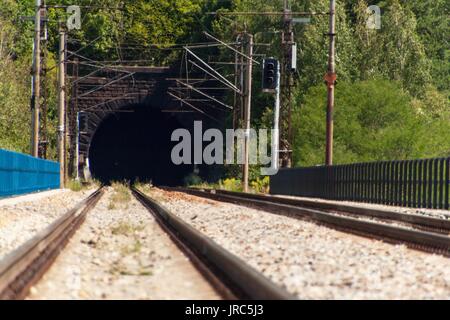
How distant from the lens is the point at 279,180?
46.8m

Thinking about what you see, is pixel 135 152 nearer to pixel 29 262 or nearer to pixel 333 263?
pixel 333 263

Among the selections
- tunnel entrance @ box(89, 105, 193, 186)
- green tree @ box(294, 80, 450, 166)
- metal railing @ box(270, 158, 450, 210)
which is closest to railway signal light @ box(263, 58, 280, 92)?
metal railing @ box(270, 158, 450, 210)

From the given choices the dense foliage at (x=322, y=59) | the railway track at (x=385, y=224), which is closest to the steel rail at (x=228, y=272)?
the railway track at (x=385, y=224)

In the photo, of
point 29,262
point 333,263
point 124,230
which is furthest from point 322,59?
point 29,262

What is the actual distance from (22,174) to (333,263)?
2496 centimetres

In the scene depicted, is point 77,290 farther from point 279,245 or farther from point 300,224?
point 300,224

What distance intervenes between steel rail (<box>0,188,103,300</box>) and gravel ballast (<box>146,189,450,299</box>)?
82.4 inches

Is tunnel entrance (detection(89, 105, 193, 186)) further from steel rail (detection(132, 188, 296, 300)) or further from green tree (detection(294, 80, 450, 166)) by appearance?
steel rail (detection(132, 188, 296, 300))

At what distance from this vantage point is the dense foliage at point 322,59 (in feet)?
162

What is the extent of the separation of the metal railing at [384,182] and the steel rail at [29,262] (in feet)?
44.8

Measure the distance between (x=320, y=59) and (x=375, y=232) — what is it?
44821mm

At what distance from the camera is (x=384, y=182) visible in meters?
31.2

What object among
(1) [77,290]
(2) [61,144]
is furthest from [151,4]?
(1) [77,290]

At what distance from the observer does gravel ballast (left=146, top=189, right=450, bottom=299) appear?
29.7ft
